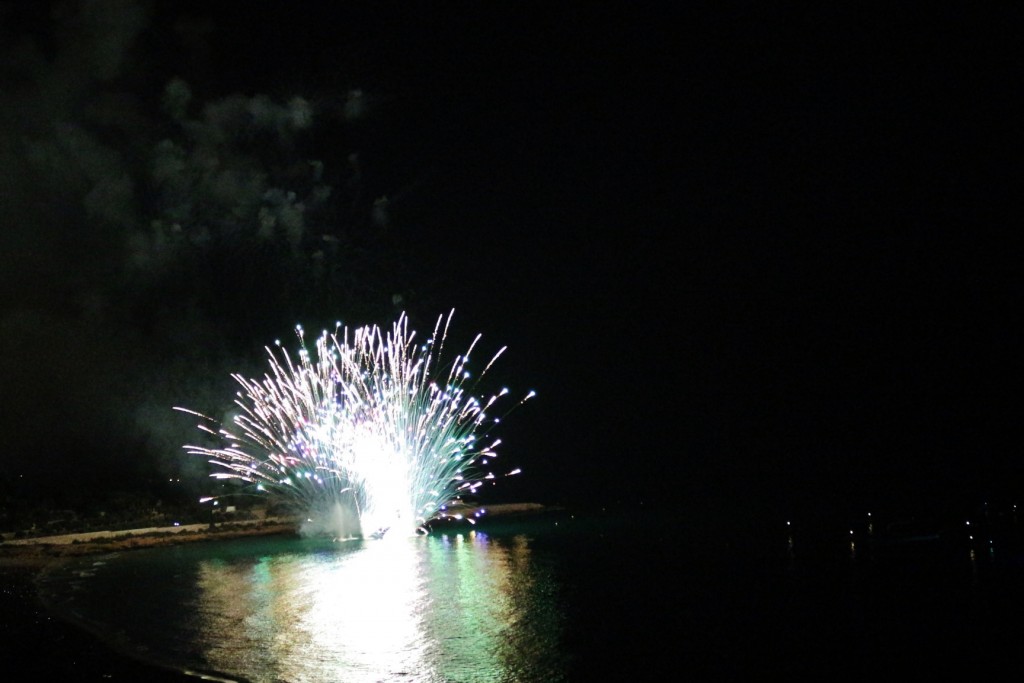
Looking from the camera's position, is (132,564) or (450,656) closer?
(450,656)

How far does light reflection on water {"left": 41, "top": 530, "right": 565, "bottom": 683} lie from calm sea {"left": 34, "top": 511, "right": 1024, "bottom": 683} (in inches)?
2.2

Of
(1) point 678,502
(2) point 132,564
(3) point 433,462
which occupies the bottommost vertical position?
(1) point 678,502

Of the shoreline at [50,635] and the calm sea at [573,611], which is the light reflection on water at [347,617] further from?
the shoreline at [50,635]

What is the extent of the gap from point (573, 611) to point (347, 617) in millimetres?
3806

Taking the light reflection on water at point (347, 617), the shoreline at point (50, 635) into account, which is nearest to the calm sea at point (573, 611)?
the light reflection on water at point (347, 617)

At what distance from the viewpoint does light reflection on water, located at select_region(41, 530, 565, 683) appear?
10.2 meters

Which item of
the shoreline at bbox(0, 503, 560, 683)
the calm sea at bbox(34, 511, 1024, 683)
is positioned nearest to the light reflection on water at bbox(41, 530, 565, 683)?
the calm sea at bbox(34, 511, 1024, 683)

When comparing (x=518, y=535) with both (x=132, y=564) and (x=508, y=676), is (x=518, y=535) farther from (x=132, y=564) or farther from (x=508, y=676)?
(x=508, y=676)

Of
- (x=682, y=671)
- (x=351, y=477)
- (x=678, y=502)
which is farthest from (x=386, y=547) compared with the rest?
(x=678, y=502)

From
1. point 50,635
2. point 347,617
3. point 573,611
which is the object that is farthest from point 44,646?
point 573,611

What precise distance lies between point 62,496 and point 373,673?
41588 millimetres

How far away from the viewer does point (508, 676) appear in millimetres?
9594

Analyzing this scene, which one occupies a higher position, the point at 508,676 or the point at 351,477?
the point at 351,477

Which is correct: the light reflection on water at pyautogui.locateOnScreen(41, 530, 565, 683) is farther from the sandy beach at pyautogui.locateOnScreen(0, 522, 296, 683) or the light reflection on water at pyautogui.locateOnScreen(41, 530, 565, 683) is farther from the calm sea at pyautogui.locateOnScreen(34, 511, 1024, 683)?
the sandy beach at pyautogui.locateOnScreen(0, 522, 296, 683)
